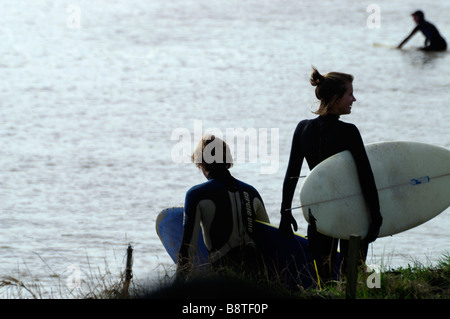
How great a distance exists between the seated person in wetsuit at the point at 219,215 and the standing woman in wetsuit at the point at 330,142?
0.73ft

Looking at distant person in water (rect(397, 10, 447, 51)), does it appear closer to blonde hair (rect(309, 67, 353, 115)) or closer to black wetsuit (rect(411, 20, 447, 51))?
black wetsuit (rect(411, 20, 447, 51))

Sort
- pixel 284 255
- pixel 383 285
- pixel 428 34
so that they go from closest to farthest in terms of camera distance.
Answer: pixel 383 285
pixel 284 255
pixel 428 34

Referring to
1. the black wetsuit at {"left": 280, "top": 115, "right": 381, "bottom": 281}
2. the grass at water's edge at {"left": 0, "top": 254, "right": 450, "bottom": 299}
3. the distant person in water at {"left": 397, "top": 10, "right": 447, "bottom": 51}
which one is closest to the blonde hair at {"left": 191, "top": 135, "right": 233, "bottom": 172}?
the black wetsuit at {"left": 280, "top": 115, "right": 381, "bottom": 281}

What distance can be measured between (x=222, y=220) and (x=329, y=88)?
0.85m

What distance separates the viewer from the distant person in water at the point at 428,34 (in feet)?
57.8

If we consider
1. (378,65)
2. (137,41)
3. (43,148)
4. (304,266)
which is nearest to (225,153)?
(304,266)

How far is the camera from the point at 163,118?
39.3 ft

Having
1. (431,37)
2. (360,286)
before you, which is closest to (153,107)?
(431,37)

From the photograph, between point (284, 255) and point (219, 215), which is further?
point (284, 255)

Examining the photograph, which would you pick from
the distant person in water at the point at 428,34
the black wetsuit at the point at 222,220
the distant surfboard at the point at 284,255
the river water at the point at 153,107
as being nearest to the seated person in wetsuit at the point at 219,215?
the black wetsuit at the point at 222,220

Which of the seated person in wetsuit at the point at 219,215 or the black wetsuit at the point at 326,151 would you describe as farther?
the seated person in wetsuit at the point at 219,215

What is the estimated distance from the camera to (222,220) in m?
4.44

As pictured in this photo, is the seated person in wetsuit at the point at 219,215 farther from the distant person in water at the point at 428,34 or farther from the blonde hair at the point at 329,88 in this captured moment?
the distant person in water at the point at 428,34

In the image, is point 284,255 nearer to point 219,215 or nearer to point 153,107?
point 219,215
